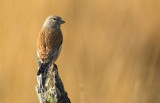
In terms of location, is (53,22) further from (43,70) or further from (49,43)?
(43,70)

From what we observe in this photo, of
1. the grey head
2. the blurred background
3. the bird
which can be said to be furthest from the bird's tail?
the grey head

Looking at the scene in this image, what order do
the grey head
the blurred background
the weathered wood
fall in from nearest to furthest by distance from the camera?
the weathered wood < the blurred background < the grey head

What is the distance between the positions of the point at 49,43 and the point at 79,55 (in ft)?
2.88

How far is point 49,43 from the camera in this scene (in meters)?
4.33

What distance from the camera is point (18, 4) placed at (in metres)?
5.09

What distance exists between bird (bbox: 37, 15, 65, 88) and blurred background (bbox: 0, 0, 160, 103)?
0.17 metres

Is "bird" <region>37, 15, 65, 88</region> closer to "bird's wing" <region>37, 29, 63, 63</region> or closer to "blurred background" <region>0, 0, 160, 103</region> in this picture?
"bird's wing" <region>37, 29, 63, 63</region>

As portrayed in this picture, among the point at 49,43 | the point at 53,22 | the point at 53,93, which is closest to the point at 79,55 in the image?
the point at 53,22

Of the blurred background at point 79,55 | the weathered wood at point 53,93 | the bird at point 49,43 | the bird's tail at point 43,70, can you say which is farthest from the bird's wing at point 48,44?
the weathered wood at point 53,93

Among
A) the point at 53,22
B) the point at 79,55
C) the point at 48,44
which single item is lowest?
the point at 79,55

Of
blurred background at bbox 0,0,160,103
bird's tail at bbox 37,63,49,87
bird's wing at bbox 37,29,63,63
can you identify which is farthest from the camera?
blurred background at bbox 0,0,160,103

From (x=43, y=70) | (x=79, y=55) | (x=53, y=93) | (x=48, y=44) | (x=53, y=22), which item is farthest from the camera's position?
(x=79, y=55)

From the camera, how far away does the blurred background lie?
4746 millimetres

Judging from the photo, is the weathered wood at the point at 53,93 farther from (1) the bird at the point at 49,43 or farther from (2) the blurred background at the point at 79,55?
(2) the blurred background at the point at 79,55
